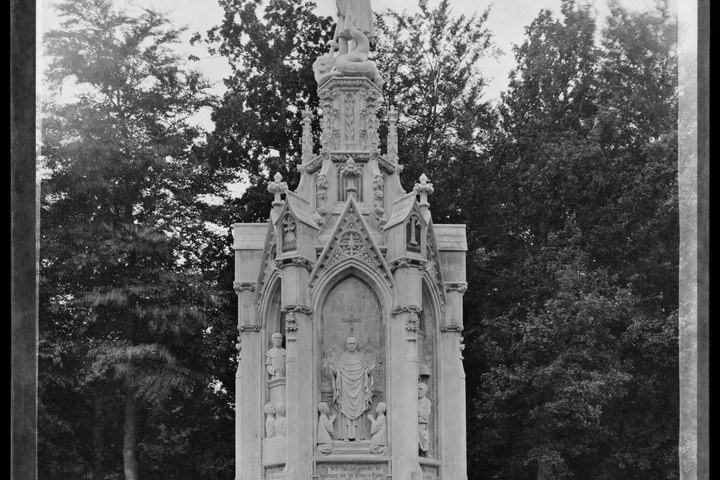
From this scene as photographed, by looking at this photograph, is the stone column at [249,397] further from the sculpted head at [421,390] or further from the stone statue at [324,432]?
the sculpted head at [421,390]

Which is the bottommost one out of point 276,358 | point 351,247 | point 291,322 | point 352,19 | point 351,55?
point 276,358

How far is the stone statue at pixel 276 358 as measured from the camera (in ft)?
50.7

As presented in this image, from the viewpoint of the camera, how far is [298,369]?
593 inches

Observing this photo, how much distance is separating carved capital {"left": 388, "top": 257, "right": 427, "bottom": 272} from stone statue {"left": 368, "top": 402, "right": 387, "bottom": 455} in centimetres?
165

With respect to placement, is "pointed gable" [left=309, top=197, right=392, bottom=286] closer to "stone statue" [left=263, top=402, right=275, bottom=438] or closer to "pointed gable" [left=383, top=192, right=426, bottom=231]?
"pointed gable" [left=383, top=192, right=426, bottom=231]

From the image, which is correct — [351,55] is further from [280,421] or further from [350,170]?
[280,421]

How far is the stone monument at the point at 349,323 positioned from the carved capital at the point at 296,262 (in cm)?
1

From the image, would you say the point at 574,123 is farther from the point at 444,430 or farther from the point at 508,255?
the point at 444,430

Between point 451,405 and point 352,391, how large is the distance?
140 cm

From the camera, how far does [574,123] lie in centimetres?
2603

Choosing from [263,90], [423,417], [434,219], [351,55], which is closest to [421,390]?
[423,417]

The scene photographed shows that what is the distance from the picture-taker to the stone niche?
50.5 ft
